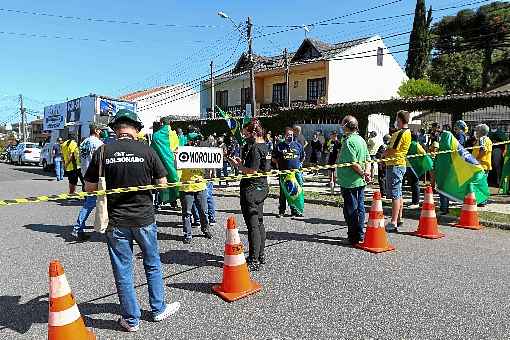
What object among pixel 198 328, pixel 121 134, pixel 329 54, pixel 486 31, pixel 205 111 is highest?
pixel 486 31

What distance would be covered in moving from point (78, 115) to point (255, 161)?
17.1 metres

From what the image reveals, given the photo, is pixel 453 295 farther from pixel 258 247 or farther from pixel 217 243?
pixel 217 243

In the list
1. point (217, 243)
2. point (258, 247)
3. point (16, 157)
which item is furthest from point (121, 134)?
point (16, 157)

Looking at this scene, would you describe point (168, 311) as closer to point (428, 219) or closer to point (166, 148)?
point (166, 148)

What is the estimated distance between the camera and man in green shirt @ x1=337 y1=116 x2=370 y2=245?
6164mm

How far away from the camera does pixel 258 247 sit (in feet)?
17.3

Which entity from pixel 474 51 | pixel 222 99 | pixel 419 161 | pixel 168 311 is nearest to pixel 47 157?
pixel 419 161

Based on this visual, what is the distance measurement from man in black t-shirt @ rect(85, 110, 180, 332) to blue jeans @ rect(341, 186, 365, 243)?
3272 mm

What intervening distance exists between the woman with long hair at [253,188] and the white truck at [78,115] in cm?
1303

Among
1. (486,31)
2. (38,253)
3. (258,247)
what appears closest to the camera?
(258,247)

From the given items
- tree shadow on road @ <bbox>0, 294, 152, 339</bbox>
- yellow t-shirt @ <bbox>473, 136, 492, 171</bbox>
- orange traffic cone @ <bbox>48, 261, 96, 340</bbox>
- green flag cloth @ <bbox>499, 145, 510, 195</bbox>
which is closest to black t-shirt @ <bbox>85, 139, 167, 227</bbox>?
orange traffic cone @ <bbox>48, 261, 96, 340</bbox>

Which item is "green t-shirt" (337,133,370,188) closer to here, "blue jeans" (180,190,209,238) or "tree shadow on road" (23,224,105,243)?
"blue jeans" (180,190,209,238)

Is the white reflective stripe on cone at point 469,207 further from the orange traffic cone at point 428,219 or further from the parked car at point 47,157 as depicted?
the parked car at point 47,157

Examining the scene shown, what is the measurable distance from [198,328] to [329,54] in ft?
111
